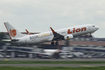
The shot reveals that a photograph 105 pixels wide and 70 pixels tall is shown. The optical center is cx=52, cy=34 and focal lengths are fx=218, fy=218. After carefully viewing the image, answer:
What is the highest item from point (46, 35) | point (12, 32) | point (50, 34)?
point (12, 32)

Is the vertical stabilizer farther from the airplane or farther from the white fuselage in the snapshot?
the white fuselage

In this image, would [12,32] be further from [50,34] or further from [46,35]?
[50,34]

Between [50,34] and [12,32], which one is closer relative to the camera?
[12,32]

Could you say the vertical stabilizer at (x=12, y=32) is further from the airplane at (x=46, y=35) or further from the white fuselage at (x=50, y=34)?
the white fuselage at (x=50, y=34)

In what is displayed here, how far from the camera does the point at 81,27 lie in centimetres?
6612

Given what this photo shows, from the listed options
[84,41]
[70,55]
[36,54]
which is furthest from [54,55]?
[84,41]

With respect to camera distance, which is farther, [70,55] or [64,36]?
[70,55]

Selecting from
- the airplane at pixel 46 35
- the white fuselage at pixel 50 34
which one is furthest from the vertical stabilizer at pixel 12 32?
the white fuselage at pixel 50 34

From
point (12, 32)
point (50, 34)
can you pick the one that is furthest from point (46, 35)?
point (12, 32)

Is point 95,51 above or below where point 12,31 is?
below

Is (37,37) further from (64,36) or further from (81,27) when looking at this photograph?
(81,27)

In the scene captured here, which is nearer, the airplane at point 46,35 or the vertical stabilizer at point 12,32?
the airplane at point 46,35

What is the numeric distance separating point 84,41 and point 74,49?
50.7 metres

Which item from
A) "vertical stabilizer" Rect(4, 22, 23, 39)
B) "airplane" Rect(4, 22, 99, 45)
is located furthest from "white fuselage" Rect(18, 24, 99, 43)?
"vertical stabilizer" Rect(4, 22, 23, 39)
